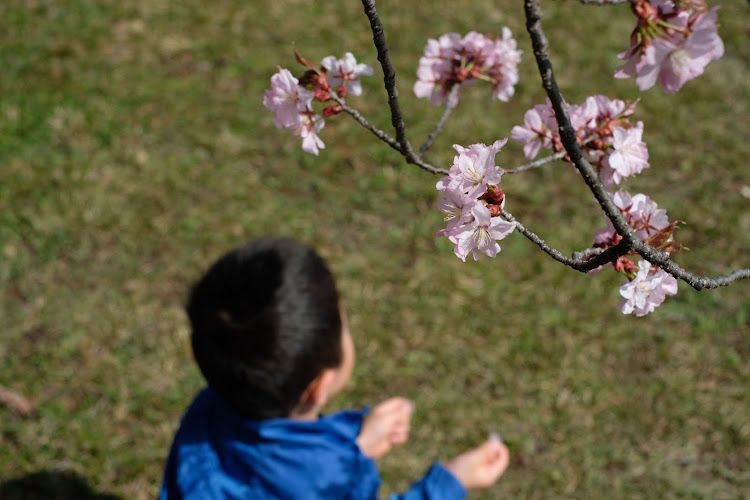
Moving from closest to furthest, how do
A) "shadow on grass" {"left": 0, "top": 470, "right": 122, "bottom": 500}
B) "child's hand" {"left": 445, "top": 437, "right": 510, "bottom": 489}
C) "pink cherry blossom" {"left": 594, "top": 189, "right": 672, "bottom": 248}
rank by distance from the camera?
"pink cherry blossom" {"left": 594, "top": 189, "right": 672, "bottom": 248}
"child's hand" {"left": 445, "top": 437, "right": 510, "bottom": 489}
"shadow on grass" {"left": 0, "top": 470, "right": 122, "bottom": 500}

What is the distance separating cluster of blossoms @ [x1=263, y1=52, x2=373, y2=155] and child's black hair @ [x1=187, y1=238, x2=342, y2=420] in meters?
0.59

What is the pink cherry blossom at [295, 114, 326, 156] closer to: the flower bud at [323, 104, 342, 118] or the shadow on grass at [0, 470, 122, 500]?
the flower bud at [323, 104, 342, 118]

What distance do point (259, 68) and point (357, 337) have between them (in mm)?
1795

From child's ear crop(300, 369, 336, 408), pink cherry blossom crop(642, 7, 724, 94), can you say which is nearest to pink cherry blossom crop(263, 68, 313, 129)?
pink cherry blossom crop(642, 7, 724, 94)

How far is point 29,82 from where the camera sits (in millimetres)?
3832

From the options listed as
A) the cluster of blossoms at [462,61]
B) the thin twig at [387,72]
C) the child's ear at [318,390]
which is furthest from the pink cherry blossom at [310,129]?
the child's ear at [318,390]

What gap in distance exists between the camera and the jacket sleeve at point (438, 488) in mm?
2102

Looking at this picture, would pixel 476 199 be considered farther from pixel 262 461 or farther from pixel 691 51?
pixel 262 461

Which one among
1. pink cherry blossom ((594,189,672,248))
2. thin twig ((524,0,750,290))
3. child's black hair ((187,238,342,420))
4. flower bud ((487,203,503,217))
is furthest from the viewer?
child's black hair ((187,238,342,420))

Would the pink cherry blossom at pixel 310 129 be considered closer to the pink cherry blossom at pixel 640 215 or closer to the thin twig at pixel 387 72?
the thin twig at pixel 387 72

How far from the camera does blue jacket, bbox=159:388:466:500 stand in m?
1.76

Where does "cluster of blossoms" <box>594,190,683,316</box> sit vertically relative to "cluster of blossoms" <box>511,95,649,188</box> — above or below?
below

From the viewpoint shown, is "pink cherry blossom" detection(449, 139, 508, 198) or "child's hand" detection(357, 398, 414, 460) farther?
"child's hand" detection(357, 398, 414, 460)

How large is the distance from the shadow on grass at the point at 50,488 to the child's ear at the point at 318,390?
1.09 m
